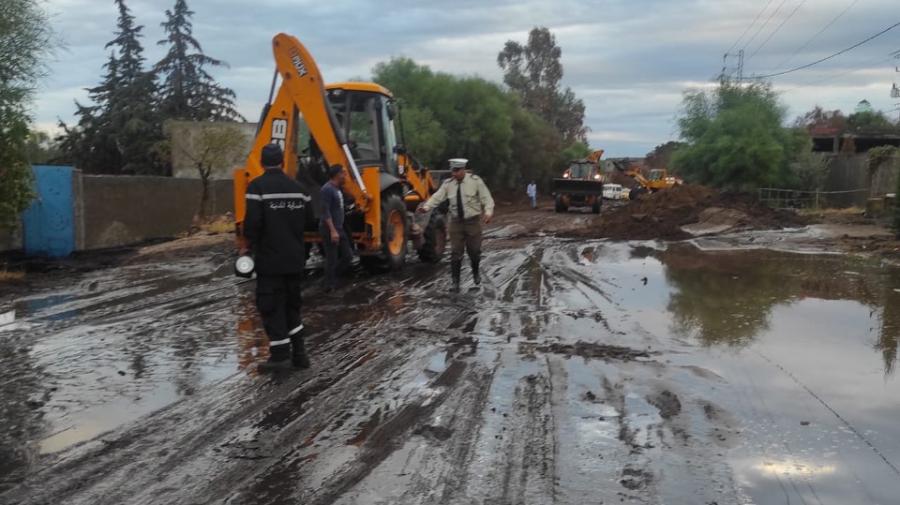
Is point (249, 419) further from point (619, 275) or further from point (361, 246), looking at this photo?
point (619, 275)

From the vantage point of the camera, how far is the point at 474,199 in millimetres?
10844

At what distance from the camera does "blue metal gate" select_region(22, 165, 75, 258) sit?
15.5 meters

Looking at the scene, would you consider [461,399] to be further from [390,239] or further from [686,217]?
[686,217]

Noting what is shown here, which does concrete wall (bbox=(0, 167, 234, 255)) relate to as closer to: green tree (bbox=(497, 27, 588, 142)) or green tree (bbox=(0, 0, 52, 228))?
green tree (bbox=(0, 0, 52, 228))

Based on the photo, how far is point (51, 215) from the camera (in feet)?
51.9

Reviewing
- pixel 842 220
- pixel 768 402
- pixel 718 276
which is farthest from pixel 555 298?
pixel 842 220

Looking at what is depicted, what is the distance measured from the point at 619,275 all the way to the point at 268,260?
297 inches

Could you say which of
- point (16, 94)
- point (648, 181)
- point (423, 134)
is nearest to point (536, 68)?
point (648, 181)

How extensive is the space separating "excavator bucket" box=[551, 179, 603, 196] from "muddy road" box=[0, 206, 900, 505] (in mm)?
25088

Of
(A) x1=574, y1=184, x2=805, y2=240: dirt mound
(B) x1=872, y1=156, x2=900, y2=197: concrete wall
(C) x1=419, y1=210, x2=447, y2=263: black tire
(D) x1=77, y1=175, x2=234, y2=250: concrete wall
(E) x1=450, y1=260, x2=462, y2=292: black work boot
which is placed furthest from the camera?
(B) x1=872, y1=156, x2=900, y2=197: concrete wall

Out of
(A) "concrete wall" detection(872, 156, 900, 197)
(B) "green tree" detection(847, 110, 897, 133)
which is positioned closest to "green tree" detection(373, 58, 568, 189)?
(A) "concrete wall" detection(872, 156, 900, 197)

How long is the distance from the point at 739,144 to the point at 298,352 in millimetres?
33838

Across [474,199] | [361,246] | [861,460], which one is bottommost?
[861,460]

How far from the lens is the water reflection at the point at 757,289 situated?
8.24m
